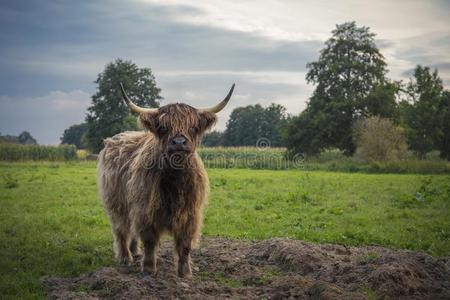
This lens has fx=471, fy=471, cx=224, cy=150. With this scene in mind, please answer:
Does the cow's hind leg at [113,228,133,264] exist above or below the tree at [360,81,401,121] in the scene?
below

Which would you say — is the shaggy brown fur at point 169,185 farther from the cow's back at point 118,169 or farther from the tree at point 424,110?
the tree at point 424,110

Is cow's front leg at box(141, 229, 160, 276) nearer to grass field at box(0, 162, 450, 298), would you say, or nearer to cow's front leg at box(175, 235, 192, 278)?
cow's front leg at box(175, 235, 192, 278)

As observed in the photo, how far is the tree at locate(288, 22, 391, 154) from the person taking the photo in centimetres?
4631

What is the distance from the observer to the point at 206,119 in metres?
6.76

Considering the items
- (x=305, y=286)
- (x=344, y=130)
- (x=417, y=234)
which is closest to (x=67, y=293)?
(x=305, y=286)

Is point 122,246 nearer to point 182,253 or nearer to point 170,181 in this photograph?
point 182,253

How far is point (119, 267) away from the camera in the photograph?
7.33m

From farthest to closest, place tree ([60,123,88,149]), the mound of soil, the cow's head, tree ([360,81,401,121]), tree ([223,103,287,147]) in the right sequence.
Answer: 1. tree ([60,123,88,149])
2. tree ([223,103,287,147])
3. tree ([360,81,401,121])
4. the cow's head
5. the mound of soil

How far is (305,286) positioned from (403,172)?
95.5ft

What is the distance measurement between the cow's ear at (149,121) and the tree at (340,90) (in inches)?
1599

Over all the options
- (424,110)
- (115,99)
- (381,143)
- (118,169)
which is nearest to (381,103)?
(381,143)

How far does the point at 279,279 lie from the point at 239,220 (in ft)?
19.3

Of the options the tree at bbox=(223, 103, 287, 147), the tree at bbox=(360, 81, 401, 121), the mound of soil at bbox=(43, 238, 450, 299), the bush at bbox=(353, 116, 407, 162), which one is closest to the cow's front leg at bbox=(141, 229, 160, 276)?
the mound of soil at bbox=(43, 238, 450, 299)

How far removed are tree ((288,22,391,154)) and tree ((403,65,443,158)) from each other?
8.76 metres
